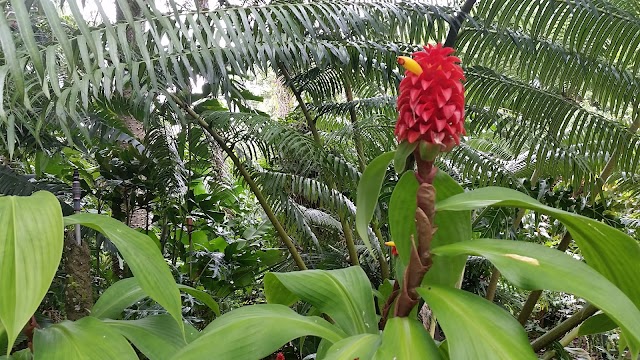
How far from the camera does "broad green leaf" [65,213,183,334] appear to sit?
63 centimetres

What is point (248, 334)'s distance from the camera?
59 cm

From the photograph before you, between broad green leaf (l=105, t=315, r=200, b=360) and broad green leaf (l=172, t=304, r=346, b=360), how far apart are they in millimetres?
125

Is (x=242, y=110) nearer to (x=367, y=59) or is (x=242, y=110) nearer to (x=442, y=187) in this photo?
(x=367, y=59)

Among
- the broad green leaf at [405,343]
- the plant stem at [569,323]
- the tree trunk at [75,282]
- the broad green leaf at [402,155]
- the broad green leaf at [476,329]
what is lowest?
the plant stem at [569,323]

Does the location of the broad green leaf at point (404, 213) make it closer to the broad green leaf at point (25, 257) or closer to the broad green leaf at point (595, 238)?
the broad green leaf at point (595, 238)

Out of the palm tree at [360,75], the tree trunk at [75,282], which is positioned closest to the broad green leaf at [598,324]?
the tree trunk at [75,282]

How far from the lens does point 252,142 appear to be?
79.4 inches

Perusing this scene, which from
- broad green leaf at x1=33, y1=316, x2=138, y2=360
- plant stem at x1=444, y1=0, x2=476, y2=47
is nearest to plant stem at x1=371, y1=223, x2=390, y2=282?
plant stem at x1=444, y1=0, x2=476, y2=47

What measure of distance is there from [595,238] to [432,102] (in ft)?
0.82

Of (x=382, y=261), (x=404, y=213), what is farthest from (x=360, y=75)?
(x=404, y=213)

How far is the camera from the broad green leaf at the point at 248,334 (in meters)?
0.57

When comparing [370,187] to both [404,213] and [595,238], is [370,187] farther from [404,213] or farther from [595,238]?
[595,238]

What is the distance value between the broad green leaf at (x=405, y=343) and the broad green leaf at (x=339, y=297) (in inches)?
5.2

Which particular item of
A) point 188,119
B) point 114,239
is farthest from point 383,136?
point 114,239
